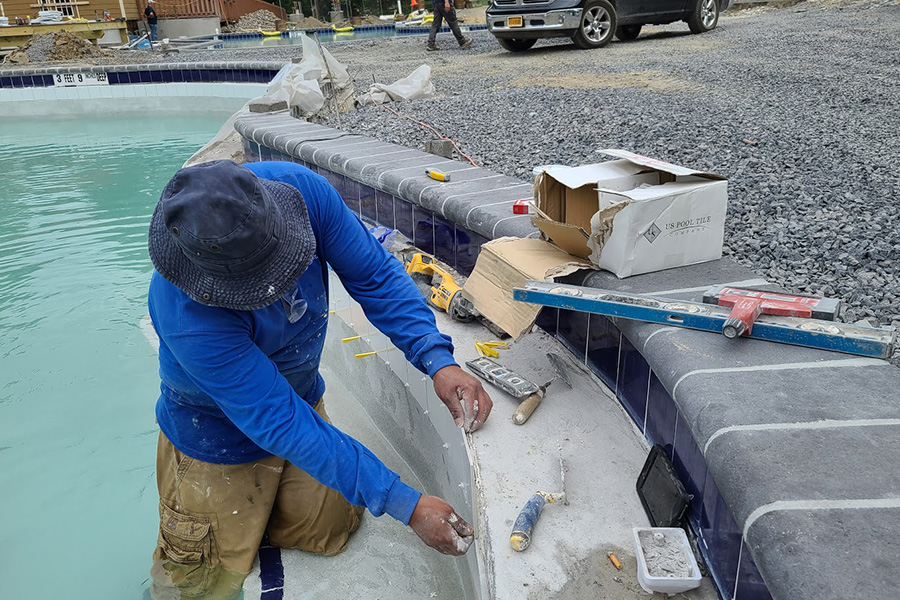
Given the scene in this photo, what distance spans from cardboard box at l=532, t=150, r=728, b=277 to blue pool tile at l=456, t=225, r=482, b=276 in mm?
614

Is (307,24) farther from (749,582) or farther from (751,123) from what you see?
(749,582)

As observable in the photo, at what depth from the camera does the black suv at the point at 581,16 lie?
869 centimetres

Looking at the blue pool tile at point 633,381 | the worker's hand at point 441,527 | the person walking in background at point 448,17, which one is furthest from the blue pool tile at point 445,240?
the person walking in background at point 448,17

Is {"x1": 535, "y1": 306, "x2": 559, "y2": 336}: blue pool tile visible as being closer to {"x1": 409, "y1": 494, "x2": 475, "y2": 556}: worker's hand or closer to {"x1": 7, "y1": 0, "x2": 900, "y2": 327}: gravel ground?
{"x1": 7, "y1": 0, "x2": 900, "y2": 327}: gravel ground

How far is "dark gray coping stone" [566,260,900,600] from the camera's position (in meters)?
1.04

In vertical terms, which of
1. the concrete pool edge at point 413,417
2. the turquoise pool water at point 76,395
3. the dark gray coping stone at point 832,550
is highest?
the dark gray coping stone at point 832,550

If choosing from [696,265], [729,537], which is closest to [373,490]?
[729,537]

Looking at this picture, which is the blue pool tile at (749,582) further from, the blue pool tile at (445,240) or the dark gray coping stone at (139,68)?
the dark gray coping stone at (139,68)

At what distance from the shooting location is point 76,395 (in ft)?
11.7

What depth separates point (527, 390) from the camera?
2.01 m

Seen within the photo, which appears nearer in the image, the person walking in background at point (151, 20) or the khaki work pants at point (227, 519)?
the khaki work pants at point (227, 519)

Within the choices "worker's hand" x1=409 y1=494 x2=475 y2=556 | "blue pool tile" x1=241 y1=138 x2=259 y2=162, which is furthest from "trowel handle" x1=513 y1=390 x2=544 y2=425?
"blue pool tile" x1=241 y1=138 x2=259 y2=162

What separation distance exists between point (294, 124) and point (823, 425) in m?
4.37

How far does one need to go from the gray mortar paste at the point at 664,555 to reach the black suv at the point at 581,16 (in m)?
8.24
